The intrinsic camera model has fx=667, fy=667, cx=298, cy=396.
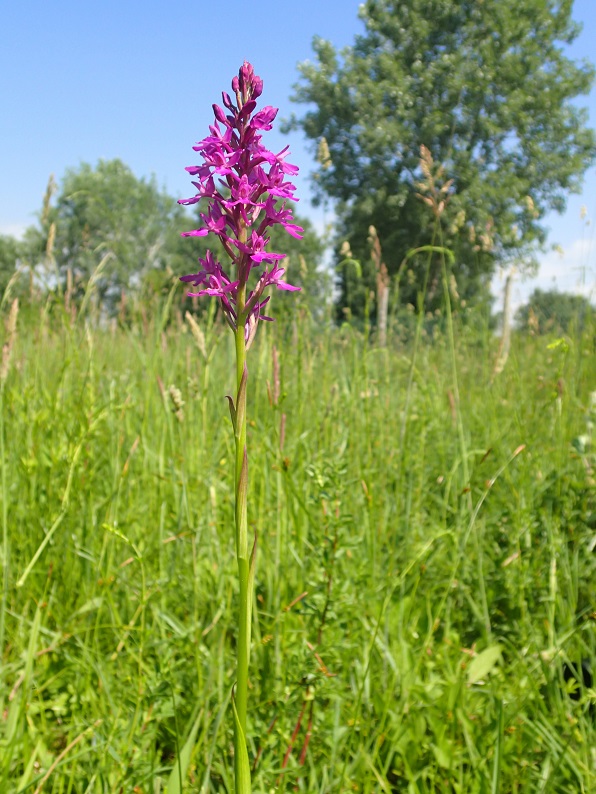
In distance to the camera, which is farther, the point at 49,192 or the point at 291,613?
the point at 49,192

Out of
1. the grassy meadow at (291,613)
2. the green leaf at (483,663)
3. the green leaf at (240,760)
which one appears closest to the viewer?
the green leaf at (240,760)

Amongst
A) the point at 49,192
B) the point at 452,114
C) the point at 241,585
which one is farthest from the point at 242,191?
the point at 452,114

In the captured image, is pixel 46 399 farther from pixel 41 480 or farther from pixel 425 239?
pixel 425 239

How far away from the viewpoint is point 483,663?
5.81ft

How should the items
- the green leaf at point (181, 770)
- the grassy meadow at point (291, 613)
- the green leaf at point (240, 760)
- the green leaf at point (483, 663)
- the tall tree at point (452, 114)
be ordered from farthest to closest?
the tall tree at point (452, 114) < the green leaf at point (483, 663) < the grassy meadow at point (291, 613) < the green leaf at point (181, 770) < the green leaf at point (240, 760)

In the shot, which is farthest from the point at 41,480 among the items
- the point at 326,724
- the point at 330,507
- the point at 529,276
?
the point at 529,276

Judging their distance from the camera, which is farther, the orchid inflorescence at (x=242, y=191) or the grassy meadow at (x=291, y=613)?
the grassy meadow at (x=291, y=613)

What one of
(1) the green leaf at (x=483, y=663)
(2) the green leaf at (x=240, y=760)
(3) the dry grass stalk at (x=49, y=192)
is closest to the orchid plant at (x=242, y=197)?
(2) the green leaf at (x=240, y=760)

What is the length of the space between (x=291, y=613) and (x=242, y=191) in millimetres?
1214

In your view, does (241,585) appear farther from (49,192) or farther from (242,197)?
(49,192)

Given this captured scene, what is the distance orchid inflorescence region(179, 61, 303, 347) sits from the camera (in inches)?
33.8

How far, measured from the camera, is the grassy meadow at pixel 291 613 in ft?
4.51

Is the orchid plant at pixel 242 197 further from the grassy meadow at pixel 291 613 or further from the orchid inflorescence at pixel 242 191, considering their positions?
the grassy meadow at pixel 291 613

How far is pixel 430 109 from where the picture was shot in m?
28.3
